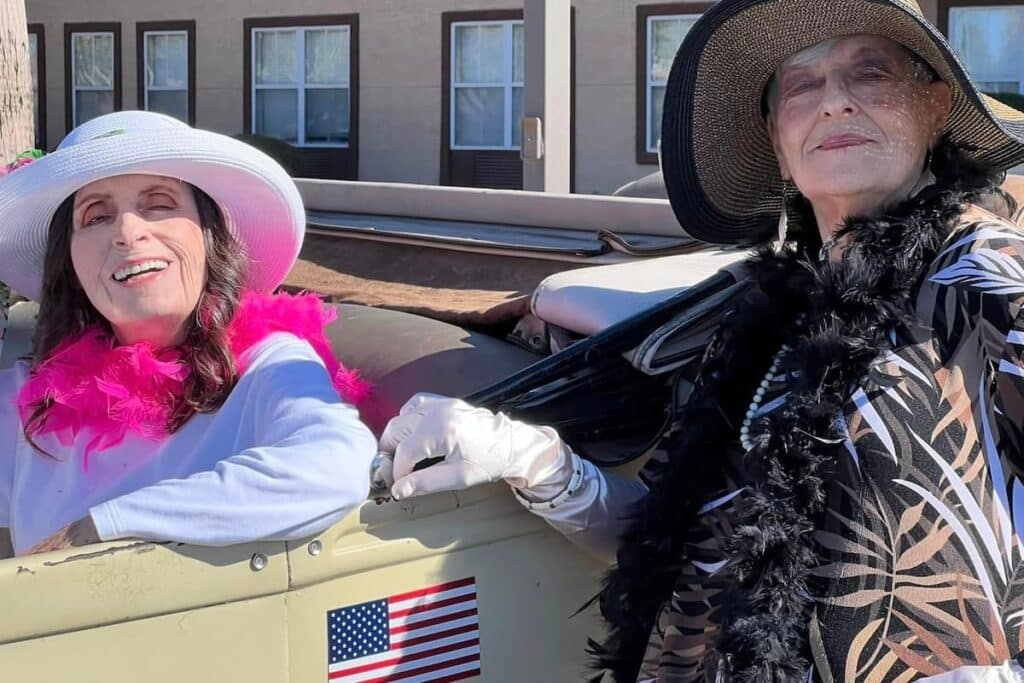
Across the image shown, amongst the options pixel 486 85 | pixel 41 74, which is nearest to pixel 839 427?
pixel 486 85

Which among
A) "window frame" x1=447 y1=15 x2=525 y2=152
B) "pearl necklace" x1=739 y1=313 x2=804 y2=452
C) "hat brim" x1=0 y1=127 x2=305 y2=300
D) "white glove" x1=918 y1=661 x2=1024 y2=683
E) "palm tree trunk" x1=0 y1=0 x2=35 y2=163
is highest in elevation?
"window frame" x1=447 y1=15 x2=525 y2=152

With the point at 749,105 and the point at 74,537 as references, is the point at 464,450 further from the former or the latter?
the point at 749,105

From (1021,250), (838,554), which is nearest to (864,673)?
(838,554)

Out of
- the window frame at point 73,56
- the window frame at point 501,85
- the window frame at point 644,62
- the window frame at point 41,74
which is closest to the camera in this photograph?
the window frame at point 644,62

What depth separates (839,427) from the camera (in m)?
1.50

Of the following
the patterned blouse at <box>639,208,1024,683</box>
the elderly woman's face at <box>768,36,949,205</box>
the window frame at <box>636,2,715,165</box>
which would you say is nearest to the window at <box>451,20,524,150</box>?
the window frame at <box>636,2,715,165</box>

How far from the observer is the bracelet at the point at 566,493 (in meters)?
1.73

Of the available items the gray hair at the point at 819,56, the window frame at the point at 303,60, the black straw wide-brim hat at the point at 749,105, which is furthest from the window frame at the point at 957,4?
the gray hair at the point at 819,56

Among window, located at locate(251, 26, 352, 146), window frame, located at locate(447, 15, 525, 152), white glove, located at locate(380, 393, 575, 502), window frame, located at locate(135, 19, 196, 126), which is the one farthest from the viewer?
window frame, located at locate(135, 19, 196, 126)

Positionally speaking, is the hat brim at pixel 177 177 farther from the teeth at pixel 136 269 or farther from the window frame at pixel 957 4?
the window frame at pixel 957 4

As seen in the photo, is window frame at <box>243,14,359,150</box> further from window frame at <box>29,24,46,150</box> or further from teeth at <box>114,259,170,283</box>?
teeth at <box>114,259,170,283</box>

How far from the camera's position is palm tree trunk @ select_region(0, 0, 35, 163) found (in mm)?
3557

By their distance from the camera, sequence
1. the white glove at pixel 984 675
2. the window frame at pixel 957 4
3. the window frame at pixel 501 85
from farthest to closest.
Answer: the window frame at pixel 501 85
the window frame at pixel 957 4
the white glove at pixel 984 675

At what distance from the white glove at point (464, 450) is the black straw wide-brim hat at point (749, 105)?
63 centimetres
